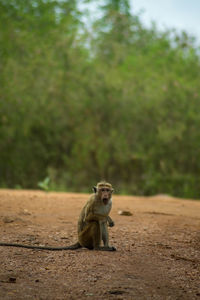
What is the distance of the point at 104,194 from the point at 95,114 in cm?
1181

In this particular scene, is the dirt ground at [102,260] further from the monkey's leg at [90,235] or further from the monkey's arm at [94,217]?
the monkey's arm at [94,217]

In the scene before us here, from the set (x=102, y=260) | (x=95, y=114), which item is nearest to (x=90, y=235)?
(x=102, y=260)

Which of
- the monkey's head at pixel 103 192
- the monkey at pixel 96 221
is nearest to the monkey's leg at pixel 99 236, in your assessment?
the monkey at pixel 96 221

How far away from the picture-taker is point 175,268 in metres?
5.50

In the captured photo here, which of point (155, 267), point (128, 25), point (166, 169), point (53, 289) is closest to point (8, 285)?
point (53, 289)

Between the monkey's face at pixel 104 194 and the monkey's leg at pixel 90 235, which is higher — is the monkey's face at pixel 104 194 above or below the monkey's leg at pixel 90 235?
above

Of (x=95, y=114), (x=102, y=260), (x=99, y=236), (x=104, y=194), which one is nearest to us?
(x=102, y=260)

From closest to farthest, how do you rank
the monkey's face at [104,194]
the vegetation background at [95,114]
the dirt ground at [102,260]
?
the dirt ground at [102,260] → the monkey's face at [104,194] → the vegetation background at [95,114]

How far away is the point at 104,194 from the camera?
229 inches

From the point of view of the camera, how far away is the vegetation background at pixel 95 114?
1620 centimetres

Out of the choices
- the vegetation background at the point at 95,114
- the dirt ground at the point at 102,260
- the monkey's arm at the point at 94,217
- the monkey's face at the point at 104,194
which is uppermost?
the vegetation background at the point at 95,114

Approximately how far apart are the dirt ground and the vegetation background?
25.7 ft

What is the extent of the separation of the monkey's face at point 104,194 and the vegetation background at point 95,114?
10.2m

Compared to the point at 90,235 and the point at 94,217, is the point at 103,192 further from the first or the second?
the point at 90,235
